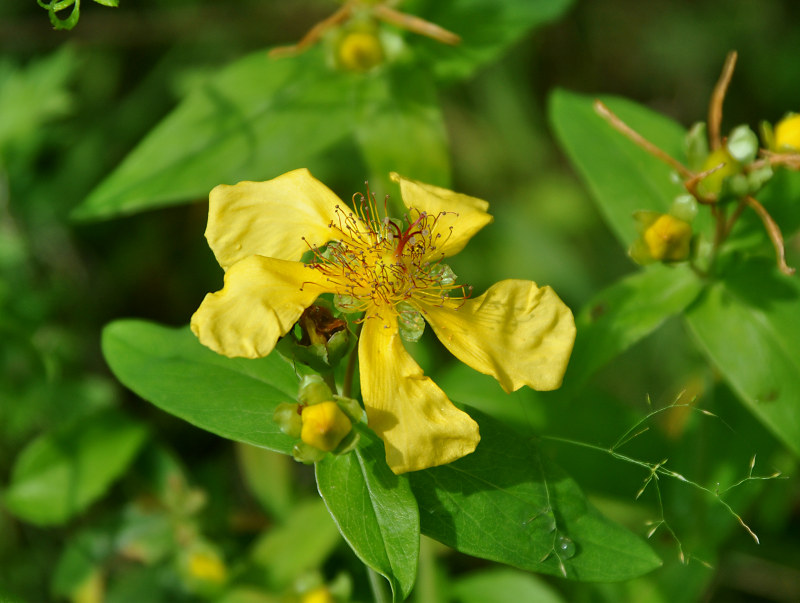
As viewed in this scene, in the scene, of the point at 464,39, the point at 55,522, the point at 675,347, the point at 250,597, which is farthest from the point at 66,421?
the point at 675,347

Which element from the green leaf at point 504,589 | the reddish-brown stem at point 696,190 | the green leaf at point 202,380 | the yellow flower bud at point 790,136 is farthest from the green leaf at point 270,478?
the yellow flower bud at point 790,136

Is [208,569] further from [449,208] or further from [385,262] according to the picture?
[449,208]

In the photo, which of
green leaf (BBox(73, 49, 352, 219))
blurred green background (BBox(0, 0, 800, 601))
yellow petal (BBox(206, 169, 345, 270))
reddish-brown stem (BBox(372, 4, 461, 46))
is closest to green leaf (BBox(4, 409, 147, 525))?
blurred green background (BBox(0, 0, 800, 601))

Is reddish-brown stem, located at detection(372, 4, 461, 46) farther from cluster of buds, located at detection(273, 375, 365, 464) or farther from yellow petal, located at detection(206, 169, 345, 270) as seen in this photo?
cluster of buds, located at detection(273, 375, 365, 464)

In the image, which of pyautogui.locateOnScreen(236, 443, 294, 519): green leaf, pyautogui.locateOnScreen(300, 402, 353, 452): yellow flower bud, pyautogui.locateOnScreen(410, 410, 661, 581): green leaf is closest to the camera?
pyautogui.locateOnScreen(300, 402, 353, 452): yellow flower bud

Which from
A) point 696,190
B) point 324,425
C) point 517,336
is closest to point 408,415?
point 324,425

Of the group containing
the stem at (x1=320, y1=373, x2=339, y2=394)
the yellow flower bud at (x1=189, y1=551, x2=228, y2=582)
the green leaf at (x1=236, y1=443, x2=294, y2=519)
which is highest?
the stem at (x1=320, y1=373, x2=339, y2=394)

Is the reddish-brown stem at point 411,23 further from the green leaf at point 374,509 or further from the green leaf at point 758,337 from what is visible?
the green leaf at point 374,509
